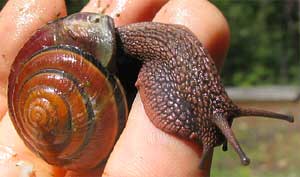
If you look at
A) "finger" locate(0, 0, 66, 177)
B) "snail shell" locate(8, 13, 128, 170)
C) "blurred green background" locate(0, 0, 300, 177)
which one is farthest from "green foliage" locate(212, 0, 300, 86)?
"snail shell" locate(8, 13, 128, 170)

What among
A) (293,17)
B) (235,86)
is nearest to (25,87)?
(235,86)

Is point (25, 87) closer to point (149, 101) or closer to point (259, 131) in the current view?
point (149, 101)

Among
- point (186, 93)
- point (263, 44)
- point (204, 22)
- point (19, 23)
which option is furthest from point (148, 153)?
point (263, 44)

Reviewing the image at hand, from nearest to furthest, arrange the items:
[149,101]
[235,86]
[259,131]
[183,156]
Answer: [183,156] → [149,101] → [259,131] → [235,86]

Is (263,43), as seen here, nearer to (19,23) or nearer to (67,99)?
(19,23)

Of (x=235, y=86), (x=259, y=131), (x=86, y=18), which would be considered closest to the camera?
(x=86, y=18)

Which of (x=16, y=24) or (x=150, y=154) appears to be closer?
(x=150, y=154)

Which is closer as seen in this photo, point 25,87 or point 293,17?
point 25,87
